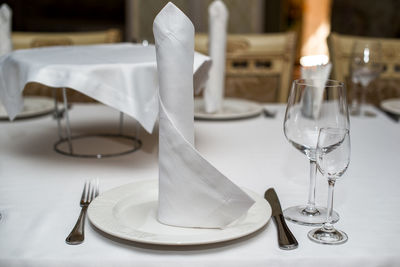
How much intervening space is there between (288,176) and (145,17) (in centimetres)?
360

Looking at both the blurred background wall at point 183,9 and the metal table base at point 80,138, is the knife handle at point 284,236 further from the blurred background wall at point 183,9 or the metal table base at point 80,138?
the blurred background wall at point 183,9

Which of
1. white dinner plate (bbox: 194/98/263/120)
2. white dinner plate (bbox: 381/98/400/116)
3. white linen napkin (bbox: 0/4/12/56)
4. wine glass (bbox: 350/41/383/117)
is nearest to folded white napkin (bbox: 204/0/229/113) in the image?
white dinner plate (bbox: 194/98/263/120)

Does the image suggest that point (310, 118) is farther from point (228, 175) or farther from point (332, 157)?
point (228, 175)

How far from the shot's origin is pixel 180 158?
72 centimetres

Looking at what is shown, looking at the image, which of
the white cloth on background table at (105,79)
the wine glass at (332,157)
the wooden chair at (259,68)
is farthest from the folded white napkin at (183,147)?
the wooden chair at (259,68)

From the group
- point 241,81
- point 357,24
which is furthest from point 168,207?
point 357,24

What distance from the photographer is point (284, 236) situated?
2.35ft

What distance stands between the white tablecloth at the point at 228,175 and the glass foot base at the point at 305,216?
0.02m

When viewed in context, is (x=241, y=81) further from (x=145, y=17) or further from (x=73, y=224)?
(x=145, y=17)

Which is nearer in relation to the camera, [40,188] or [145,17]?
[40,188]

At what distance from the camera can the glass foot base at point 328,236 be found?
27.9 inches

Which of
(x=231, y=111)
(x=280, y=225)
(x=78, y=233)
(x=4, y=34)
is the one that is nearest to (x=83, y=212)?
(x=78, y=233)

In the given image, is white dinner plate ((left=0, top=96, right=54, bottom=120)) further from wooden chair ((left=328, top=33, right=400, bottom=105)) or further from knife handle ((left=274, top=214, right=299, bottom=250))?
wooden chair ((left=328, top=33, right=400, bottom=105))

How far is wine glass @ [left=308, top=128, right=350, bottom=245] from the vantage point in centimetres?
71
